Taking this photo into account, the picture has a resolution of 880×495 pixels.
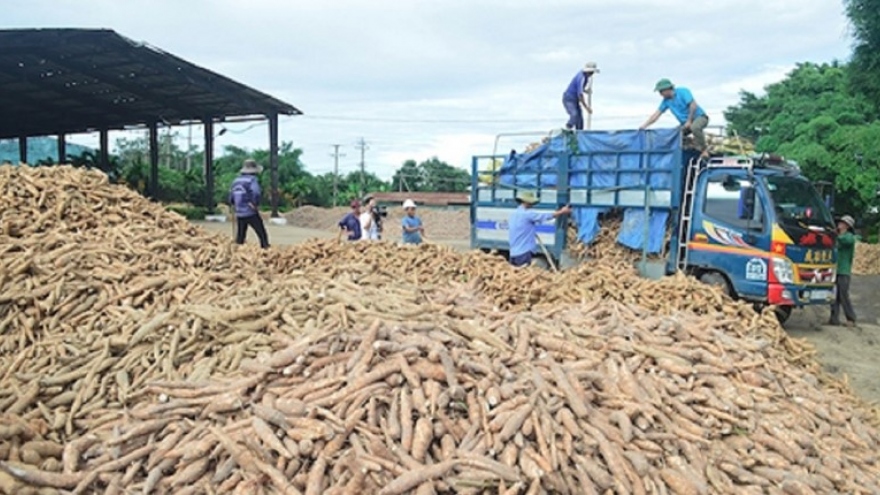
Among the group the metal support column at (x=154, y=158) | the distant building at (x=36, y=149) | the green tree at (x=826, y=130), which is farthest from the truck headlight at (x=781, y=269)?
the distant building at (x=36, y=149)

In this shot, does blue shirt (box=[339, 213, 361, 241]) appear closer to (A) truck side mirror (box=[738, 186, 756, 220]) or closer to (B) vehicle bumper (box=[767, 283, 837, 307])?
(A) truck side mirror (box=[738, 186, 756, 220])

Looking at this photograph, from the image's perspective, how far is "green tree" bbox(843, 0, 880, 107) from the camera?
42.7 feet

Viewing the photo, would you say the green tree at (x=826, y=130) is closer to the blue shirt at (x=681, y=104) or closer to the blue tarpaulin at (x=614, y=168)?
the blue shirt at (x=681, y=104)

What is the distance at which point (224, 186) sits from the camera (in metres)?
37.2

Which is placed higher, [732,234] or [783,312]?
[732,234]

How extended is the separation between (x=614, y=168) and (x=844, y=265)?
389 cm

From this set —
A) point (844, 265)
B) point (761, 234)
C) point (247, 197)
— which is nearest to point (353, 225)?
point (247, 197)

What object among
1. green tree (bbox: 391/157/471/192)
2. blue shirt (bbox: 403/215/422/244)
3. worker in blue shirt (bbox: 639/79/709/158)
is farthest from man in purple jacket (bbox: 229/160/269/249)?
green tree (bbox: 391/157/471/192)

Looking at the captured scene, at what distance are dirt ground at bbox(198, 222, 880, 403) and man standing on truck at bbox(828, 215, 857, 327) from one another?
21 cm

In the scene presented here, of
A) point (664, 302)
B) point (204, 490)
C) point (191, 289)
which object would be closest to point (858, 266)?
point (664, 302)

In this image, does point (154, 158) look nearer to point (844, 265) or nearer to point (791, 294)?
point (844, 265)

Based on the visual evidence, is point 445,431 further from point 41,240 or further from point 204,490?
point 41,240

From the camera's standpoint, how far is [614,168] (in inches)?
395

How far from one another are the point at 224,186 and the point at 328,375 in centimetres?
3531
